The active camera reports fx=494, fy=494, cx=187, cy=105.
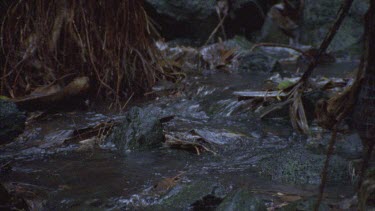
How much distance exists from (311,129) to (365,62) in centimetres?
316

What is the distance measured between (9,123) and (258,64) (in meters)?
4.54

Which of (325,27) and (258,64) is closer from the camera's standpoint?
(258,64)

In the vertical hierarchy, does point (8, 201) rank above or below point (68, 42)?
below

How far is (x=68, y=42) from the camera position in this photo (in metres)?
5.10

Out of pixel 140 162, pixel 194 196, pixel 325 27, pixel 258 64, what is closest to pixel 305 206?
pixel 194 196

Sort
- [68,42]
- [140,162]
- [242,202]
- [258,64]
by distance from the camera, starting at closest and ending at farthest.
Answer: [242,202], [140,162], [68,42], [258,64]

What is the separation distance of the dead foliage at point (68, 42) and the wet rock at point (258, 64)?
103 inches

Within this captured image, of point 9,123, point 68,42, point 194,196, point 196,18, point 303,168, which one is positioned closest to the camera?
point 194,196

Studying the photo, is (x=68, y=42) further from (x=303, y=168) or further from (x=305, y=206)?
(x=305, y=206)

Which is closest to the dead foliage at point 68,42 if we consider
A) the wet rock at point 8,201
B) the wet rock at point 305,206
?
the wet rock at point 8,201

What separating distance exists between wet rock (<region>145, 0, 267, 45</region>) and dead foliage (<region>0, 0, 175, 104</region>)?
5.13 meters

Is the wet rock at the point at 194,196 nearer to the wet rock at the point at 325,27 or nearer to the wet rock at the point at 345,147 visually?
the wet rock at the point at 345,147

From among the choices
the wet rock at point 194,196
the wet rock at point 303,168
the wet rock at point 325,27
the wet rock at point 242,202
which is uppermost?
the wet rock at point 242,202

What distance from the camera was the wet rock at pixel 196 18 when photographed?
1036cm
